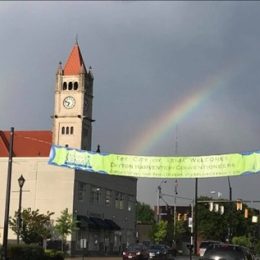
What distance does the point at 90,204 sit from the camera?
86875mm

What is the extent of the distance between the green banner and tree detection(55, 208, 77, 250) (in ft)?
123

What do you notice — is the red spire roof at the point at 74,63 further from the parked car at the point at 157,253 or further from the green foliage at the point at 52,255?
the green foliage at the point at 52,255

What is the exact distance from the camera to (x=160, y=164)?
117 ft

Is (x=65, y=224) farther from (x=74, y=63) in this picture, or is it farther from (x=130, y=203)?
(x=74, y=63)

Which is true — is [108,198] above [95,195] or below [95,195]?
below

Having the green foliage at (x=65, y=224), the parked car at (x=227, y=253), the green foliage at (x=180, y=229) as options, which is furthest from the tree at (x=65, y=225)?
the parked car at (x=227, y=253)

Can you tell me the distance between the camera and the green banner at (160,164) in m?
34.4

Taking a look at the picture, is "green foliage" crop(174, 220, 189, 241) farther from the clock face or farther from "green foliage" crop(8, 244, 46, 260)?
"green foliage" crop(8, 244, 46, 260)

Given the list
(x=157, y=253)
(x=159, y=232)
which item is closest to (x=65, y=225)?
(x=157, y=253)

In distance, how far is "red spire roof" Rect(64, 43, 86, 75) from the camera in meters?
116

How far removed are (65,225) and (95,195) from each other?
15.7m

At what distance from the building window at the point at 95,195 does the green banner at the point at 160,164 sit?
167 feet

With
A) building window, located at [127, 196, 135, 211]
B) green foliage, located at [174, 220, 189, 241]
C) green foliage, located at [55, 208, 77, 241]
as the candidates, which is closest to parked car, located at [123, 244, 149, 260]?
green foliage, located at [55, 208, 77, 241]

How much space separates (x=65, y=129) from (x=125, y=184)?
64.9ft
